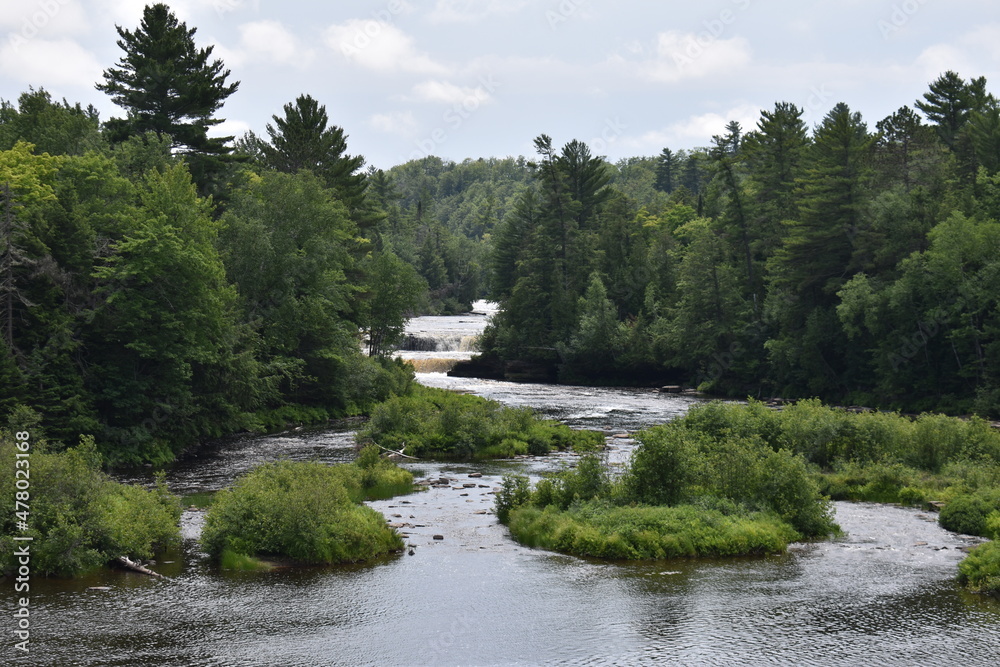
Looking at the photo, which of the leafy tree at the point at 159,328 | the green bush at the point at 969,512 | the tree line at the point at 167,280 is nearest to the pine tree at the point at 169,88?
the tree line at the point at 167,280

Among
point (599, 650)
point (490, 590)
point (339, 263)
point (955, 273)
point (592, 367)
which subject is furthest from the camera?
point (592, 367)

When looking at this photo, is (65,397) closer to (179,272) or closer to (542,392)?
(179,272)

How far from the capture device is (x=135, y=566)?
23.3 metres

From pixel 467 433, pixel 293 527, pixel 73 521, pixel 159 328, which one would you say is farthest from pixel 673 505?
pixel 159 328

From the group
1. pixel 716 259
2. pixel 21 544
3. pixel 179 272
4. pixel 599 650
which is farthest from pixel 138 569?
pixel 716 259

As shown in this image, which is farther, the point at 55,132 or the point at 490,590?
the point at 55,132

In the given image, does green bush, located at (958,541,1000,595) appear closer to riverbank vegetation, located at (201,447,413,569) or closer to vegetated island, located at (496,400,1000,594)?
vegetated island, located at (496,400,1000,594)

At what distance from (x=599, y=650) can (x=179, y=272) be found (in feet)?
103

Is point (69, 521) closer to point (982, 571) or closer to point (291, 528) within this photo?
point (291, 528)

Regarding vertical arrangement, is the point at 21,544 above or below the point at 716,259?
below

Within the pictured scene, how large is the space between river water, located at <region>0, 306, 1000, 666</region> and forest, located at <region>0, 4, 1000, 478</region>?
47.9 feet

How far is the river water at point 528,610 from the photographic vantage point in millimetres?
18344

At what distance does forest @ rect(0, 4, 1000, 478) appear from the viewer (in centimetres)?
4072

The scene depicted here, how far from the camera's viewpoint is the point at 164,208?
44.8 meters
